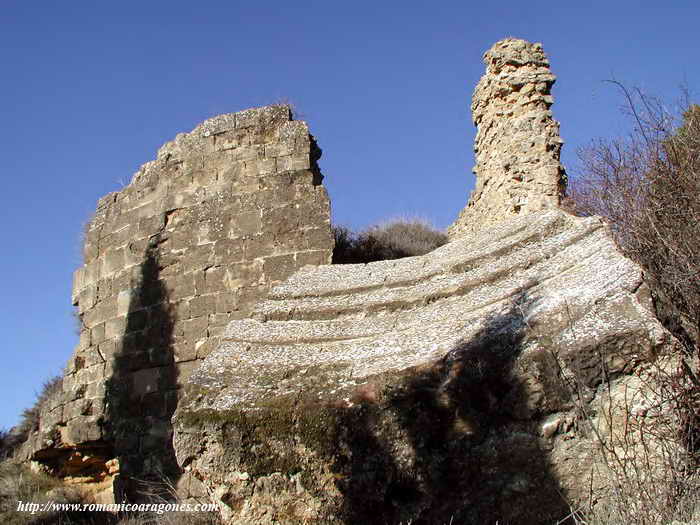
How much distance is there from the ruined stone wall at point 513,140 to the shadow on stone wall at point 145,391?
3.25 meters

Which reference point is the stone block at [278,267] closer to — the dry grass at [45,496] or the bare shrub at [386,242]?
the bare shrub at [386,242]

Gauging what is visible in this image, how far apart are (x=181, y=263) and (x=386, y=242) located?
236 centimetres

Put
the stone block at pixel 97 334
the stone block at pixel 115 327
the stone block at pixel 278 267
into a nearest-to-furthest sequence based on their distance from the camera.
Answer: the stone block at pixel 278 267 < the stone block at pixel 115 327 < the stone block at pixel 97 334

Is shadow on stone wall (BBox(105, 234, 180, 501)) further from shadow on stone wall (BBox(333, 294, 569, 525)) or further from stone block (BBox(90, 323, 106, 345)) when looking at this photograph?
shadow on stone wall (BBox(333, 294, 569, 525))

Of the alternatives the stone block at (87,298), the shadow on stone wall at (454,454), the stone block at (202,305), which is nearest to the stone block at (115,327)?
the stone block at (87,298)

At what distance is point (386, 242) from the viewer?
24.8ft

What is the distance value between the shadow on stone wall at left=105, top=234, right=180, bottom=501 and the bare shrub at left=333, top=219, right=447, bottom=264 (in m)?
1.70

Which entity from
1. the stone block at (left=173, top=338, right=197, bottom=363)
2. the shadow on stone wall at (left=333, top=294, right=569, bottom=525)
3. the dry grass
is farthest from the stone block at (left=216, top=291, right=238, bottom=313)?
the shadow on stone wall at (left=333, top=294, right=569, bottom=525)

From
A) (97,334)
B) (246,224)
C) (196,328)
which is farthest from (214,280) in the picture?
(97,334)

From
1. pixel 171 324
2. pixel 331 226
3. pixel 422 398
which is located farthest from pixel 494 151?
pixel 422 398

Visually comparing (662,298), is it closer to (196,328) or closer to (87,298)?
(196,328)

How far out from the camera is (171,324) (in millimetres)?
6117

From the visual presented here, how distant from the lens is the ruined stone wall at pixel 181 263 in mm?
5816

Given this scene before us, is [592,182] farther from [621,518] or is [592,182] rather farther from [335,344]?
[621,518]
